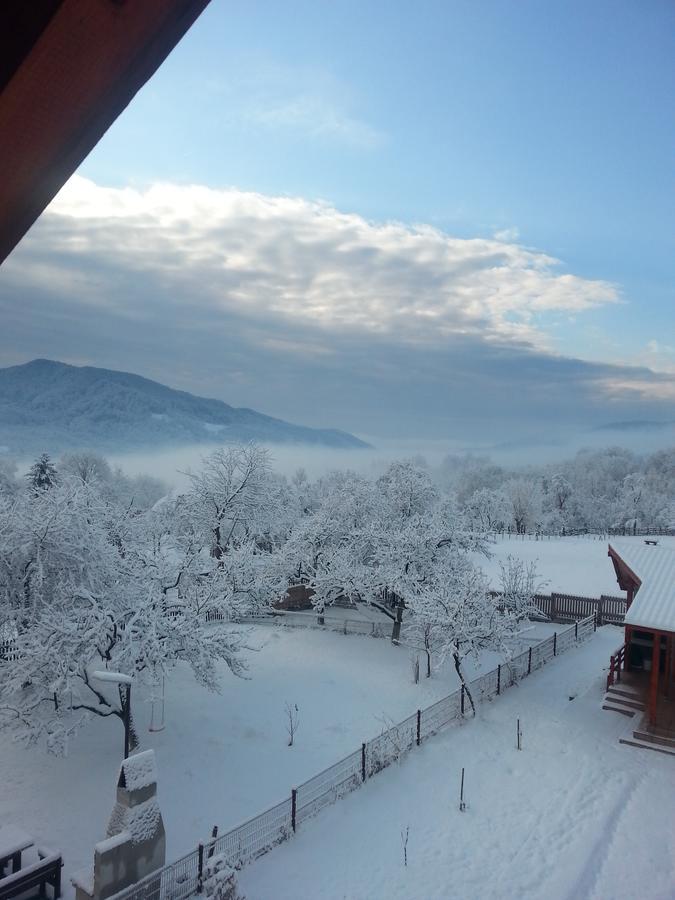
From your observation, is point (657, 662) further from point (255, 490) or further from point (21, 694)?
point (255, 490)

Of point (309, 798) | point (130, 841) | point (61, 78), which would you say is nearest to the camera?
point (61, 78)

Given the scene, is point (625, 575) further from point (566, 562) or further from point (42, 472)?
point (42, 472)

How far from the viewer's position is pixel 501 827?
11492 mm

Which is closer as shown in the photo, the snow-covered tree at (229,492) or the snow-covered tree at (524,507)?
the snow-covered tree at (229,492)

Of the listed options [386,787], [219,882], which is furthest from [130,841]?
[386,787]

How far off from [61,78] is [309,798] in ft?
42.9

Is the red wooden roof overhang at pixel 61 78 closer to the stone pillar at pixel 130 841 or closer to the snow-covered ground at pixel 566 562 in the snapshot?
the stone pillar at pixel 130 841

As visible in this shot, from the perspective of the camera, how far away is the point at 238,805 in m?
12.5

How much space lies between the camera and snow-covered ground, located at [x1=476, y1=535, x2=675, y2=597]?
35.6 meters

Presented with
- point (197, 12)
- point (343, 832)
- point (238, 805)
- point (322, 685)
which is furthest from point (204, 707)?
point (197, 12)

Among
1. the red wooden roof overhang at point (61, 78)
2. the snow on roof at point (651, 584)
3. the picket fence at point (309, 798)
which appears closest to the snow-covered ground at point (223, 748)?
the picket fence at point (309, 798)

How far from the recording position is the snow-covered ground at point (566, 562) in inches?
1401

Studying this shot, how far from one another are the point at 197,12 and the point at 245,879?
11.8m

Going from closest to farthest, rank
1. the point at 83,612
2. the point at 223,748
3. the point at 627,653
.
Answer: the point at 83,612, the point at 223,748, the point at 627,653
